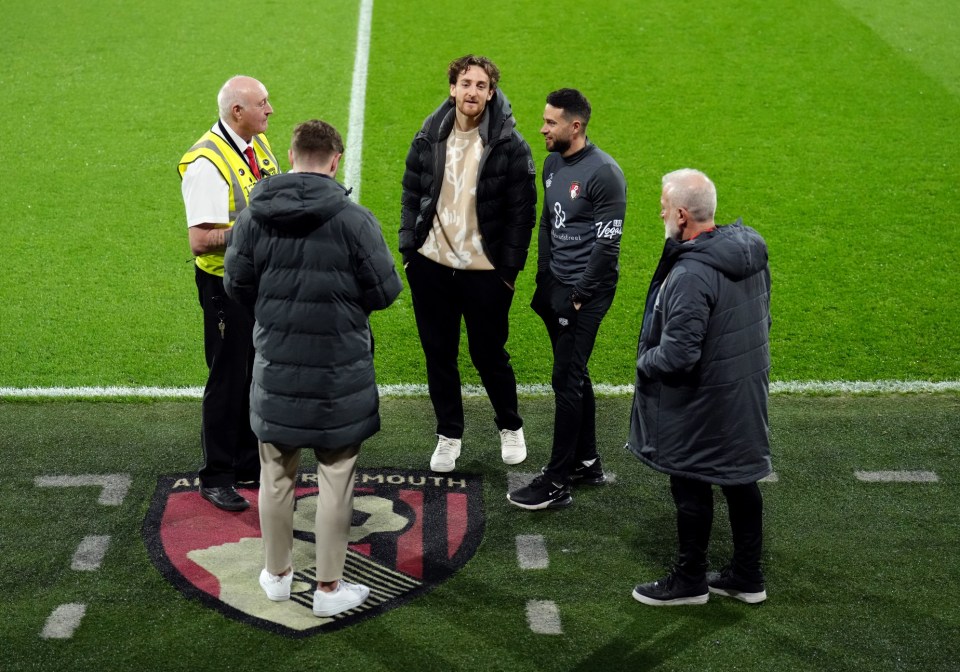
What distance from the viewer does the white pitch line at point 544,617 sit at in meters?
4.34

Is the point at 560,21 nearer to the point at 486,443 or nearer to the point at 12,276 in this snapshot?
the point at 12,276

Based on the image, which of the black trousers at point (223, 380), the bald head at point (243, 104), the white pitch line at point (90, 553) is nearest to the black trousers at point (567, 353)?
the black trousers at point (223, 380)

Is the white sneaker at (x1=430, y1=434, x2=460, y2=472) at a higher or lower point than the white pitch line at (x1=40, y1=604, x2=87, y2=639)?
higher

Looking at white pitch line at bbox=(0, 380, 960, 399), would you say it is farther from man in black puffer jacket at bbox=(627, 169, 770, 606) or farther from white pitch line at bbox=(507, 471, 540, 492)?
man in black puffer jacket at bbox=(627, 169, 770, 606)

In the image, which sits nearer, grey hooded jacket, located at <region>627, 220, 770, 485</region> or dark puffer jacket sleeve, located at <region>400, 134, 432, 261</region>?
grey hooded jacket, located at <region>627, 220, 770, 485</region>

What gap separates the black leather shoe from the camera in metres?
5.21

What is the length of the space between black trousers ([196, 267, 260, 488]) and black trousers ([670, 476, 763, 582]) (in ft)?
6.64

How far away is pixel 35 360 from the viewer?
6.75 metres

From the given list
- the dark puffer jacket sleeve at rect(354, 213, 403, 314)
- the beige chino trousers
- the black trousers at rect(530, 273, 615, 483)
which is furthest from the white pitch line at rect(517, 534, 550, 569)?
the dark puffer jacket sleeve at rect(354, 213, 403, 314)

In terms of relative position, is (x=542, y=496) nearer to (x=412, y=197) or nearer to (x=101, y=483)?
(x=412, y=197)

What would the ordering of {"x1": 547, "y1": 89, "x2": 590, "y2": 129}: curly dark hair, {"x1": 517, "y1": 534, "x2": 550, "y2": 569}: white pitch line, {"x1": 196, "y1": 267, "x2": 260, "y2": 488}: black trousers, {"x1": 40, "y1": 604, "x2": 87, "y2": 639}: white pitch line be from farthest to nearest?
{"x1": 196, "y1": 267, "x2": 260, "y2": 488}: black trousers → {"x1": 547, "y1": 89, "x2": 590, "y2": 129}: curly dark hair → {"x1": 517, "y1": 534, "x2": 550, "y2": 569}: white pitch line → {"x1": 40, "y1": 604, "x2": 87, "y2": 639}: white pitch line

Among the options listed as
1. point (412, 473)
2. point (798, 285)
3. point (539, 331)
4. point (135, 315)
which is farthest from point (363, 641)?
point (798, 285)

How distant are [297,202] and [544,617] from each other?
1.85 meters

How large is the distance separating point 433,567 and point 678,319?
151 cm
